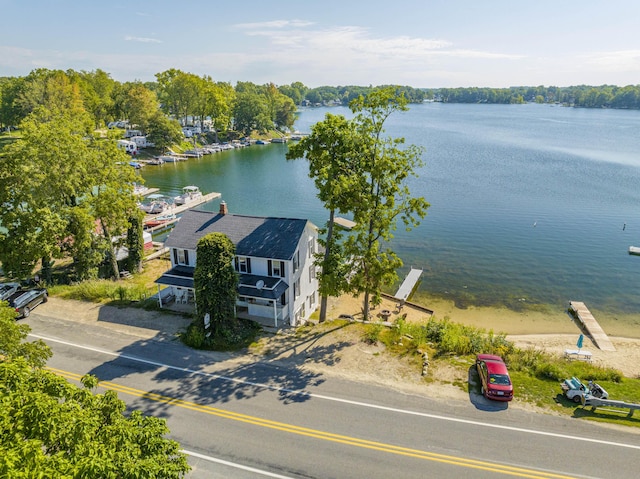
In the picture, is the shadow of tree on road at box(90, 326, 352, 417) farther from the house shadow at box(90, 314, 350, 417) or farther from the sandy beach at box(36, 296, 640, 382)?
the sandy beach at box(36, 296, 640, 382)

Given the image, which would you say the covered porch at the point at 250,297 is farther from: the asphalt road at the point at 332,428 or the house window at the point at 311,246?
the asphalt road at the point at 332,428

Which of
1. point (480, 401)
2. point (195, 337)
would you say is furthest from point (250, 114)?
point (480, 401)

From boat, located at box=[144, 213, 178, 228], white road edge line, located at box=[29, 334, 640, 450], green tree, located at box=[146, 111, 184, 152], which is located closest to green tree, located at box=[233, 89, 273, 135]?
green tree, located at box=[146, 111, 184, 152]

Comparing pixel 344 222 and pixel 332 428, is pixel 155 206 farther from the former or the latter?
pixel 332 428

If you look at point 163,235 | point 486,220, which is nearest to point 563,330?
point 486,220

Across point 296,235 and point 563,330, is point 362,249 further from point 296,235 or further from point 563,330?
point 563,330

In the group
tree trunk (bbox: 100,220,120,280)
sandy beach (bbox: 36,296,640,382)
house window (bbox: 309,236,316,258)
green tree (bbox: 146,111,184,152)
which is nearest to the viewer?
sandy beach (bbox: 36,296,640,382)

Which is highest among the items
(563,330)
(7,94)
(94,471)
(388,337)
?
(7,94)
